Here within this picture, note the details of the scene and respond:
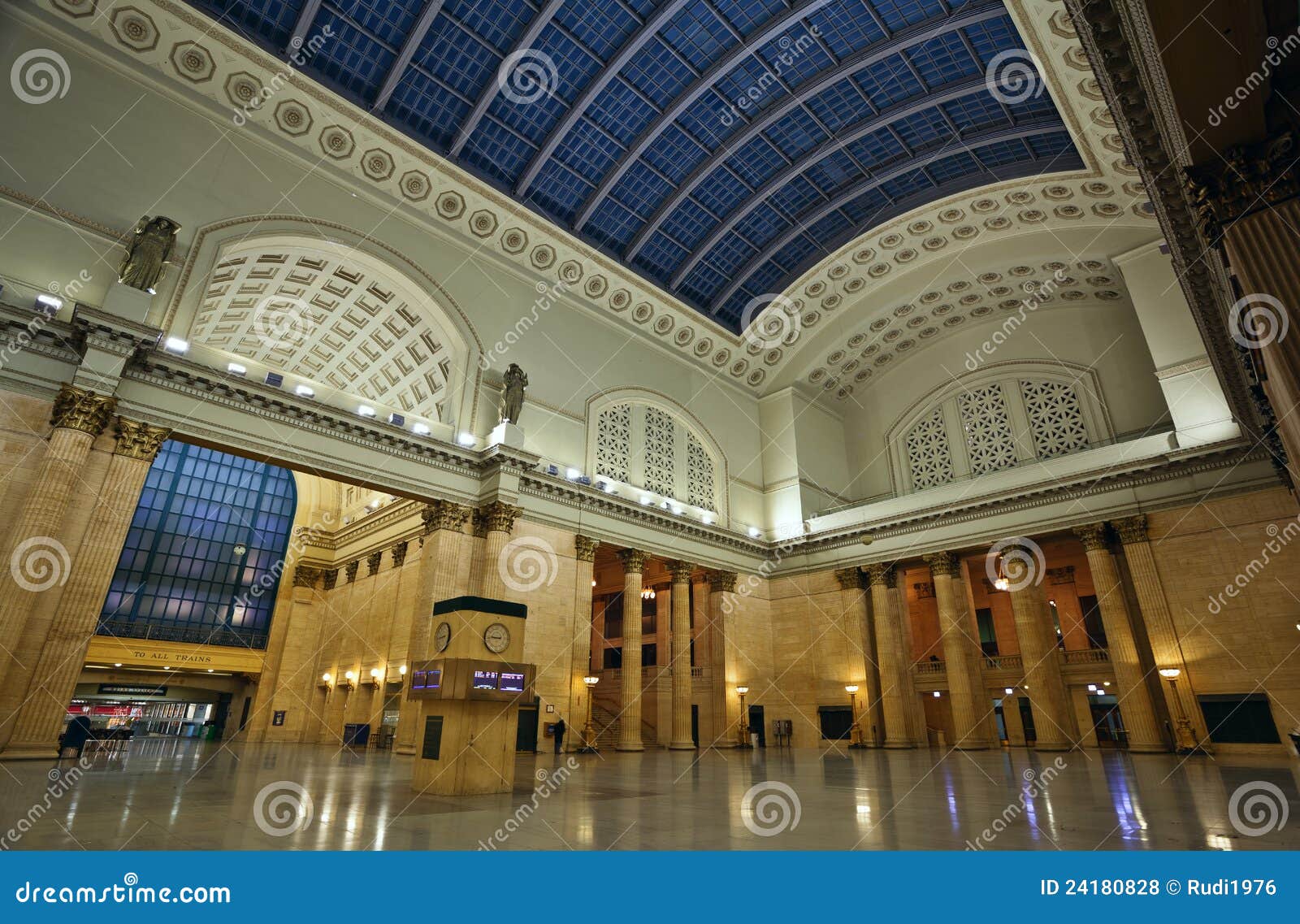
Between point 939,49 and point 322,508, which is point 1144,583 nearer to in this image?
point 939,49

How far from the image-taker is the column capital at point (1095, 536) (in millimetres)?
20734

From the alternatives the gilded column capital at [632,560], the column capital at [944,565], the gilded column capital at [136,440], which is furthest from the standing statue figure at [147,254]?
the column capital at [944,565]

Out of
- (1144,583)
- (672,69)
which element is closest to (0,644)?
(672,69)

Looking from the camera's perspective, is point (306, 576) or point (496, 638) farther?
point (306, 576)

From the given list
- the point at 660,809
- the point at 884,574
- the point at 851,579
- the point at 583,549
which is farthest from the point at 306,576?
the point at 660,809

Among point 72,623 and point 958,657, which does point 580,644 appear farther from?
point 958,657

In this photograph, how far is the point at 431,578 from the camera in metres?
18.3

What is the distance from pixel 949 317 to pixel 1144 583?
13036 millimetres

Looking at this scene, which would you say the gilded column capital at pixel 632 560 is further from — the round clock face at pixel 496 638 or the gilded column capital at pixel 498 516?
the round clock face at pixel 496 638

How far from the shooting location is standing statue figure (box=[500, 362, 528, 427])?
66.0ft

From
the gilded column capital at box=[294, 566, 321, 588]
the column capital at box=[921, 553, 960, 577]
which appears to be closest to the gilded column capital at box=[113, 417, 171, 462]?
the gilded column capital at box=[294, 566, 321, 588]

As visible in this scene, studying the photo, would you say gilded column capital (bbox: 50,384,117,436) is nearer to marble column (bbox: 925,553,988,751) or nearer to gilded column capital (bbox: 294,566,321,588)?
gilded column capital (bbox: 294,566,321,588)

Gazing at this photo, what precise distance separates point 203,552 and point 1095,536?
3416 centimetres

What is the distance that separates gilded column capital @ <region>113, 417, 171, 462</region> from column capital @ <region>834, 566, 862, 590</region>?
2190 centimetres
